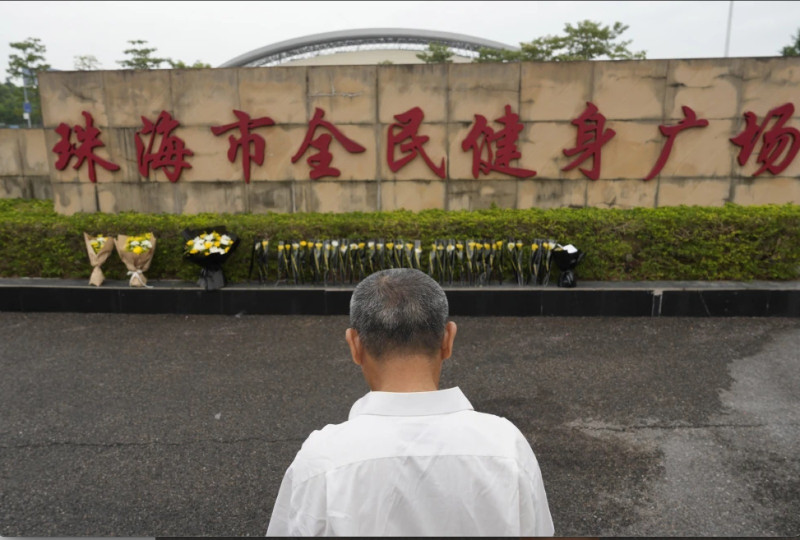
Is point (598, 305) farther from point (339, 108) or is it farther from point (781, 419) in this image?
point (339, 108)

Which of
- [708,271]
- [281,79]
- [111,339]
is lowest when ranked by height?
[111,339]

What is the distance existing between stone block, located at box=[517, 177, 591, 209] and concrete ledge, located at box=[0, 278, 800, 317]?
61.2 inches

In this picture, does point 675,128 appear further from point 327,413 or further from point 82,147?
point 82,147

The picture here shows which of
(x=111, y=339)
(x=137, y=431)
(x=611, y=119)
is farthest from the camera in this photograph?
(x=611, y=119)

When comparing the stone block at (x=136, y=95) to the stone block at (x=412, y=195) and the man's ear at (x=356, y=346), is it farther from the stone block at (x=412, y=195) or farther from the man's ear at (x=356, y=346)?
the man's ear at (x=356, y=346)

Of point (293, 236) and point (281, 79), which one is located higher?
point (281, 79)

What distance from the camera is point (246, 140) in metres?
7.92

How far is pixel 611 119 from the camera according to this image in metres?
7.68

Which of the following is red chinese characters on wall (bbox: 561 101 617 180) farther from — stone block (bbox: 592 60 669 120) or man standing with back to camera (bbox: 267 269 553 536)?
man standing with back to camera (bbox: 267 269 553 536)

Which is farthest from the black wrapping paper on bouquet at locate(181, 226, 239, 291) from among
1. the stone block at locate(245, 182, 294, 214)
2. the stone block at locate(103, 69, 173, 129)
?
the stone block at locate(103, 69, 173, 129)

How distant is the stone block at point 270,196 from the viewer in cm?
806

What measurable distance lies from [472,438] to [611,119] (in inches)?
289

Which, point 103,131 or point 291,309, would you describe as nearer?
point 291,309

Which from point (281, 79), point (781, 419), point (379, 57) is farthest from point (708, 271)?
point (379, 57)
